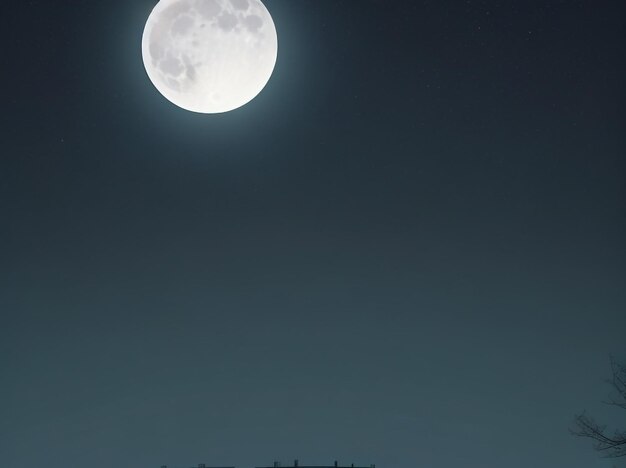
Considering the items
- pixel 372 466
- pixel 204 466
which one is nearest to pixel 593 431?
pixel 372 466

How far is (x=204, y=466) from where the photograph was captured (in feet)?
174

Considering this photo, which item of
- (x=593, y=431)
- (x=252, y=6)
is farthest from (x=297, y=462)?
(x=252, y=6)

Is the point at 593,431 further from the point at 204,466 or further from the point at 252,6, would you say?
the point at 204,466

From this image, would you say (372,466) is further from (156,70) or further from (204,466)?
(156,70)

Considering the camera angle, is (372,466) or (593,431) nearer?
(593,431)

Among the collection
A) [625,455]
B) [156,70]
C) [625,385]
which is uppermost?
[156,70]

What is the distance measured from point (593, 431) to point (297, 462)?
62.7 feet

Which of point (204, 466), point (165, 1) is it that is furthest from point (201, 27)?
point (204, 466)

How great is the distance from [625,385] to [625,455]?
8.50 ft

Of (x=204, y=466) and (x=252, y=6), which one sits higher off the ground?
(x=252, y=6)

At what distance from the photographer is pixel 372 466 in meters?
53.3

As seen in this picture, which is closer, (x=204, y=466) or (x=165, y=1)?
(x=165, y=1)

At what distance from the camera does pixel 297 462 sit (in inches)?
2131

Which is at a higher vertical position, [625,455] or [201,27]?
[201,27]
